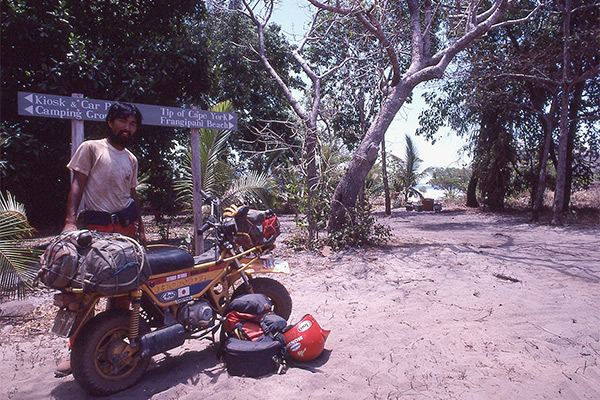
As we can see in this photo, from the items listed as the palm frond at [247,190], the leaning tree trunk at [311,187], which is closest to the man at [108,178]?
the palm frond at [247,190]

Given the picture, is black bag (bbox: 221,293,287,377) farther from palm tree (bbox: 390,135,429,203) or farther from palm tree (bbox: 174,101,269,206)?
palm tree (bbox: 390,135,429,203)

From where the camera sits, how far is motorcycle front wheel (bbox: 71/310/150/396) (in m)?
2.59

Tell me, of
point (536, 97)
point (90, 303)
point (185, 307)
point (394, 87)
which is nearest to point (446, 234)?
point (394, 87)

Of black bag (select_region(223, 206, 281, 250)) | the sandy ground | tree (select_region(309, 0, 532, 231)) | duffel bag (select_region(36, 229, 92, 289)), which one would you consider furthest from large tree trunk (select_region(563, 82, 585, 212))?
duffel bag (select_region(36, 229, 92, 289))

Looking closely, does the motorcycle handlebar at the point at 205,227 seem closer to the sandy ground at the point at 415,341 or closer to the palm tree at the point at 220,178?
the sandy ground at the point at 415,341

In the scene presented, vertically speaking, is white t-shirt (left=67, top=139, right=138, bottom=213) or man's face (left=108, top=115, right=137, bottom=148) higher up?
man's face (left=108, top=115, right=137, bottom=148)

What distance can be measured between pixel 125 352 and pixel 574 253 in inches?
284

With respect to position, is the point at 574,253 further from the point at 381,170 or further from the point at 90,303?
the point at 381,170

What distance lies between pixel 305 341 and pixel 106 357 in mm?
1384

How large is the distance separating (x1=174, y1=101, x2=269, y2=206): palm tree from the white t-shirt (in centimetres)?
332

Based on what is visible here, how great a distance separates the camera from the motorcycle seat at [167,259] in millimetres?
2938

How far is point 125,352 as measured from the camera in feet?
9.03

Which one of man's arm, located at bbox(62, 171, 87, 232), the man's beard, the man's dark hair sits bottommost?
man's arm, located at bbox(62, 171, 87, 232)

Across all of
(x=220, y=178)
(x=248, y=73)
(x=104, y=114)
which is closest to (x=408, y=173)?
(x=248, y=73)
